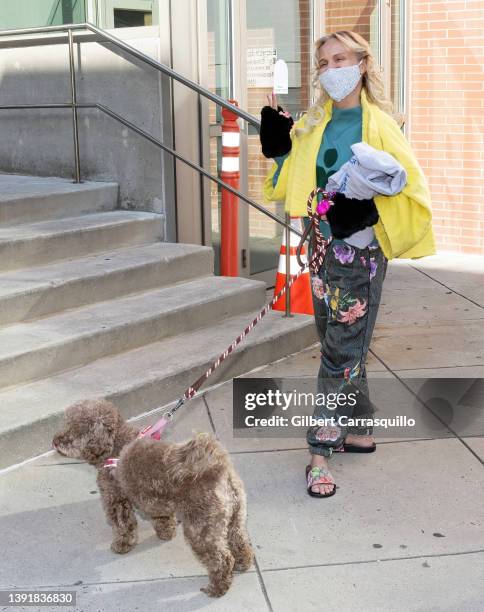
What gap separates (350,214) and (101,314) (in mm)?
2296

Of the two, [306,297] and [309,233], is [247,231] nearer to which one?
[306,297]

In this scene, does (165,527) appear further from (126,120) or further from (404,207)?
(126,120)

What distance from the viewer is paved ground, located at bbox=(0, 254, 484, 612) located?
308 centimetres

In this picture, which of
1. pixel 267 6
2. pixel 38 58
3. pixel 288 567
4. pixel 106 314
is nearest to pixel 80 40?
pixel 38 58

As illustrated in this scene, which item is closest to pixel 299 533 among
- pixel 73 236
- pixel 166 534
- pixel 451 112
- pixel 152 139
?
pixel 166 534

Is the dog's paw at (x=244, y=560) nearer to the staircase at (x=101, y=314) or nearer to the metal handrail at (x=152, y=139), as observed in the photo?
the staircase at (x=101, y=314)

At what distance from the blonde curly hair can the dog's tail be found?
152 centimetres

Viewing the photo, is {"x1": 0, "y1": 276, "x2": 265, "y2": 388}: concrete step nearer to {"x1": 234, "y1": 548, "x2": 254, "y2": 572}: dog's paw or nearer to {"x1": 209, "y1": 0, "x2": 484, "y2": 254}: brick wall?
{"x1": 234, "y1": 548, "x2": 254, "y2": 572}: dog's paw

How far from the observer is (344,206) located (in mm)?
3465

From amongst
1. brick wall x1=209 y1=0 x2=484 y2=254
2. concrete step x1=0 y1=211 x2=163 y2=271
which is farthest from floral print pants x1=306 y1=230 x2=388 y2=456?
brick wall x1=209 y1=0 x2=484 y2=254

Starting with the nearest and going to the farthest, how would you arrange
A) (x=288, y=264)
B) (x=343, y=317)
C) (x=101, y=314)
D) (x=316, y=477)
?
(x=343, y=317) < (x=316, y=477) < (x=101, y=314) < (x=288, y=264)

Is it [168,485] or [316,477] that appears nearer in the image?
[168,485]

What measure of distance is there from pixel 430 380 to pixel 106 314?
80.4 inches

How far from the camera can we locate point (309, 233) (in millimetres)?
3773
